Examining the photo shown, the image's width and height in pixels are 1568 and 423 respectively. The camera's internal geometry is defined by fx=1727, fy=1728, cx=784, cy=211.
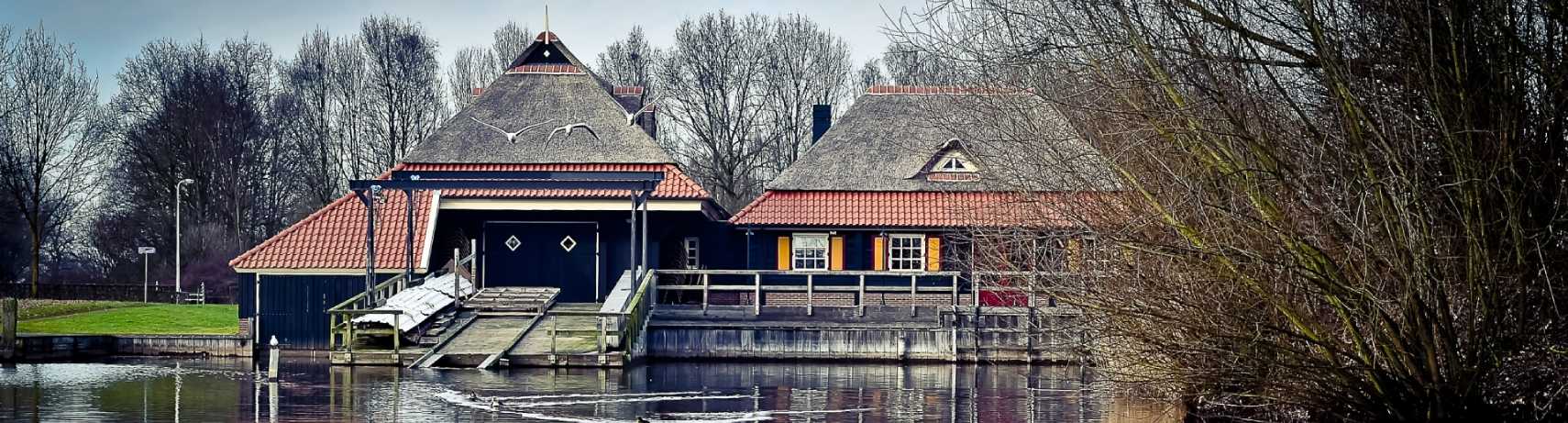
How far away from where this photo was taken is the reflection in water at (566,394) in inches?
730

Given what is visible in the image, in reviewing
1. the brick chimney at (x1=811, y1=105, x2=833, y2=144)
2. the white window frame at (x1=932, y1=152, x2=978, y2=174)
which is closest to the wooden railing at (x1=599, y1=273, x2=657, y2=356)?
the white window frame at (x1=932, y1=152, x2=978, y2=174)

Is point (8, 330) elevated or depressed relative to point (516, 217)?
depressed

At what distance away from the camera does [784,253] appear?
34531 mm

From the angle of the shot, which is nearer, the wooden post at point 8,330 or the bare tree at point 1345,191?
the bare tree at point 1345,191

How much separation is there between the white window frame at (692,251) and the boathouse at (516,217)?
37 millimetres

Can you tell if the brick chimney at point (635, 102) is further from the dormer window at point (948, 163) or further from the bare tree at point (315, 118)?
the bare tree at point (315, 118)

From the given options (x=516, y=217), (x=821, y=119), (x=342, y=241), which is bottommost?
(x=342, y=241)

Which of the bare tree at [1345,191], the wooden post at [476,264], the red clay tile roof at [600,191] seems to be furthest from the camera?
the wooden post at [476,264]

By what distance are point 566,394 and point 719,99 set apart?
107 ft

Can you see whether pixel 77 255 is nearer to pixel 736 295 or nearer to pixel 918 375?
pixel 736 295

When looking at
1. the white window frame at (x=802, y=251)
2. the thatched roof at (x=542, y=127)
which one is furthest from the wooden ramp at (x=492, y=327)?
the white window frame at (x=802, y=251)

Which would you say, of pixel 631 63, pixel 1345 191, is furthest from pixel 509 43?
pixel 1345 191

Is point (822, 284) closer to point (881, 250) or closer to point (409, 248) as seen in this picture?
point (881, 250)

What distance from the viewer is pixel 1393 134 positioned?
37.9 ft
